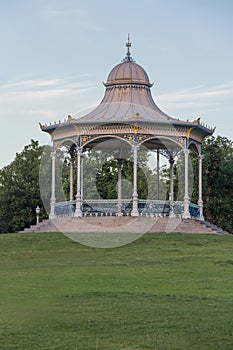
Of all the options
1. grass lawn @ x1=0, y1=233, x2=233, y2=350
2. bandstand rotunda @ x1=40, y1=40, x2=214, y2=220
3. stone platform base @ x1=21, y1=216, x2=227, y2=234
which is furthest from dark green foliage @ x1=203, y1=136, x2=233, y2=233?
grass lawn @ x1=0, y1=233, x2=233, y2=350

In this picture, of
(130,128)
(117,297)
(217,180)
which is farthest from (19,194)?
(117,297)

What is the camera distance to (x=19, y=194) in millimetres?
51094

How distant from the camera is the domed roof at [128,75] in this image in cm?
3606

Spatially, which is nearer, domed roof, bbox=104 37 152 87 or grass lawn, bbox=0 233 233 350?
grass lawn, bbox=0 233 233 350

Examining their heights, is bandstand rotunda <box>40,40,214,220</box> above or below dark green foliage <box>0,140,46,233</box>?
above

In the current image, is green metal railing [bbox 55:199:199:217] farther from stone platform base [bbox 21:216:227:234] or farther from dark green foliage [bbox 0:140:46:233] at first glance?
dark green foliage [bbox 0:140:46:233]

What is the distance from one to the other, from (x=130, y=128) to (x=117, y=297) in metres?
18.2

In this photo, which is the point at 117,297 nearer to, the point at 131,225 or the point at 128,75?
the point at 131,225

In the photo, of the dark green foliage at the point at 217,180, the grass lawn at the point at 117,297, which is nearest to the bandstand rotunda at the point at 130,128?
the grass lawn at the point at 117,297

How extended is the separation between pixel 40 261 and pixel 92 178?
3147cm

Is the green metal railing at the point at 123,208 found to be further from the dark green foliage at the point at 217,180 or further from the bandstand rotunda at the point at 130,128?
the dark green foliage at the point at 217,180

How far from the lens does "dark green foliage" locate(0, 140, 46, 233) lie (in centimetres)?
5072

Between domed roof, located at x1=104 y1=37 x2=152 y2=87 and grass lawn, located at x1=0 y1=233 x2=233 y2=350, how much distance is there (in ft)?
35.4

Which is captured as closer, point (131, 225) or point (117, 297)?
point (117, 297)
